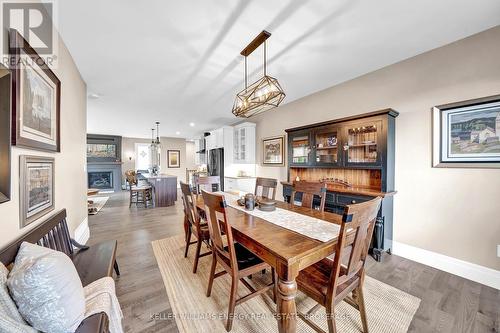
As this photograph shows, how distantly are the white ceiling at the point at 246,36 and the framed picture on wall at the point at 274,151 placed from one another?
1418mm

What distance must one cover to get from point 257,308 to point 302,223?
2.76 ft

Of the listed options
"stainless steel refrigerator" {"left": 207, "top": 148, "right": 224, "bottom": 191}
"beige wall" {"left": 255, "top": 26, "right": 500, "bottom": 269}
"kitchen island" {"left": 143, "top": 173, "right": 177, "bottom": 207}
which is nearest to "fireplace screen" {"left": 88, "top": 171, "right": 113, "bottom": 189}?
"kitchen island" {"left": 143, "top": 173, "right": 177, "bottom": 207}

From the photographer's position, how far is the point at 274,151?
4.63 meters

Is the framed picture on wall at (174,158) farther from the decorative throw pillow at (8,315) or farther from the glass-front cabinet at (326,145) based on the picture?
the decorative throw pillow at (8,315)

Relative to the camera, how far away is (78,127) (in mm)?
2908

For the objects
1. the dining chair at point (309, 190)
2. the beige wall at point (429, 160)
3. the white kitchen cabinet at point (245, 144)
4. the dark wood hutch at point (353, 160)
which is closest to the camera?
the beige wall at point (429, 160)

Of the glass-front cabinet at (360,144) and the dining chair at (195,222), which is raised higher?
the glass-front cabinet at (360,144)

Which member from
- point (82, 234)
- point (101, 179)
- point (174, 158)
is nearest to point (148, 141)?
point (174, 158)

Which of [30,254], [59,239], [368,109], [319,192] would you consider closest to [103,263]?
[59,239]

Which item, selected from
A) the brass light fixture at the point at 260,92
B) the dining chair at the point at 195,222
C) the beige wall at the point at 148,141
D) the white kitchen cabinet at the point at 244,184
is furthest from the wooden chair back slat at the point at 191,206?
the beige wall at the point at 148,141

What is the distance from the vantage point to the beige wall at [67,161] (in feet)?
4.02

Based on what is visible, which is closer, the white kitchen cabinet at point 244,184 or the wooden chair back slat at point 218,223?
the wooden chair back slat at point 218,223

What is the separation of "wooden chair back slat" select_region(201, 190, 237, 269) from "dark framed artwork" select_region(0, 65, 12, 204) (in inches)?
44.7

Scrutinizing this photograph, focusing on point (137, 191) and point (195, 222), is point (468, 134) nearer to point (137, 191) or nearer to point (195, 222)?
point (195, 222)
